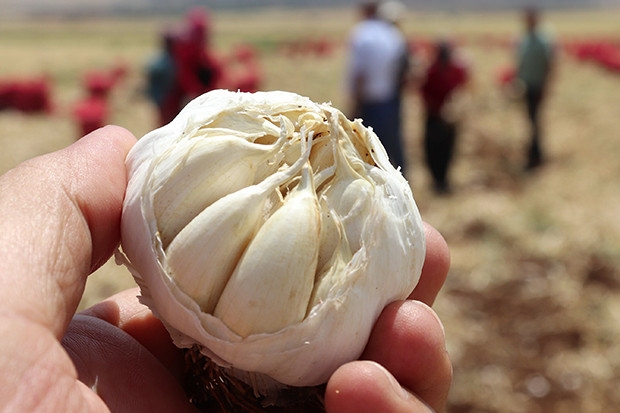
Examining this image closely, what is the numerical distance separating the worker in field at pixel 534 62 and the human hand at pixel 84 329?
692 centimetres

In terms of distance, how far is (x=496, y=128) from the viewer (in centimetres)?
1073

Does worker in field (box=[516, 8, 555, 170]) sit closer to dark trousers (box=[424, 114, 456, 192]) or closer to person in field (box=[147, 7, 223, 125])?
dark trousers (box=[424, 114, 456, 192])

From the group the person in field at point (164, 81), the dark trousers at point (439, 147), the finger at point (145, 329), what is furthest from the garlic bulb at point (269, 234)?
the dark trousers at point (439, 147)

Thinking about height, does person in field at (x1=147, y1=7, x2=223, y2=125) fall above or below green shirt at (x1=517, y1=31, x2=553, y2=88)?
above

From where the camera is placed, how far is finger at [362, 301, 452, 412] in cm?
125

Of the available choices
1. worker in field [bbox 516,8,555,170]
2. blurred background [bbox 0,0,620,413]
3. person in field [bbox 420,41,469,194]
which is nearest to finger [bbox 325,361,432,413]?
blurred background [bbox 0,0,620,413]

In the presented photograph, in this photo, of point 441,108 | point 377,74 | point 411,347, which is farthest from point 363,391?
point 441,108

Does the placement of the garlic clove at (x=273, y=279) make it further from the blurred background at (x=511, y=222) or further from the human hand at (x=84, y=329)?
the blurred background at (x=511, y=222)

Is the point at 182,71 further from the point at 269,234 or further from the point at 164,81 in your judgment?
the point at 269,234

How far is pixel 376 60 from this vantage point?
5520 mm

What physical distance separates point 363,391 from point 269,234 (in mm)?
330

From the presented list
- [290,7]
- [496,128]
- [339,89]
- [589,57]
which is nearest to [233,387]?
[496,128]

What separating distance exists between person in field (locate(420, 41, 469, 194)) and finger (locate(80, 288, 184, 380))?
5.39m

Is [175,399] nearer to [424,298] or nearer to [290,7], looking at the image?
[424,298]
